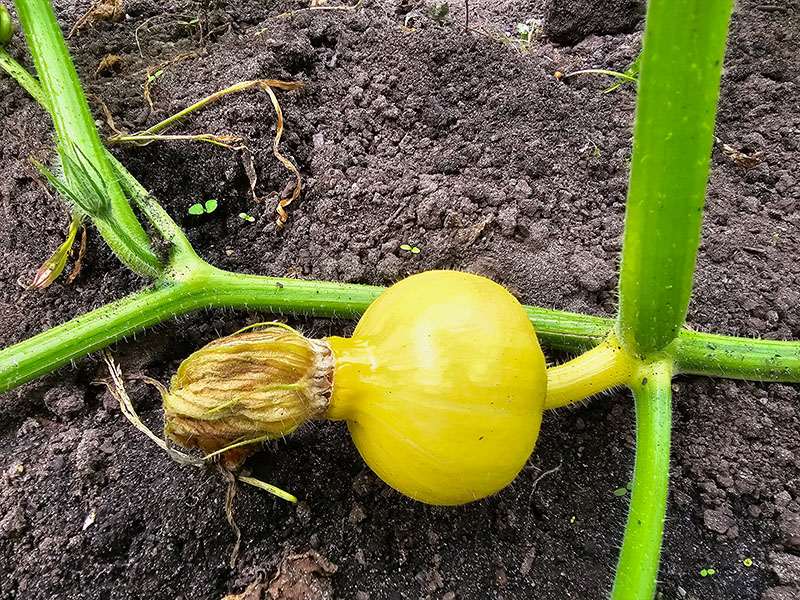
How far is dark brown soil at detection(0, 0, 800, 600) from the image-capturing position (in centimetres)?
150

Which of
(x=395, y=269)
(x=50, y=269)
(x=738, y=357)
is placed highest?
(x=50, y=269)

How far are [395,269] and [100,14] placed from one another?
1605 mm

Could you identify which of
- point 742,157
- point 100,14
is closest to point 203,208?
point 100,14

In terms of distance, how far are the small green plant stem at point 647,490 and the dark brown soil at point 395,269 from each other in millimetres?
248

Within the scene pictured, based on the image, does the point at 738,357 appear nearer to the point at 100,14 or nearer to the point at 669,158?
the point at 669,158

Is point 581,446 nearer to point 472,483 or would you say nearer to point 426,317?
point 472,483

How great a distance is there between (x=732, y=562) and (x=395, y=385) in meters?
0.98

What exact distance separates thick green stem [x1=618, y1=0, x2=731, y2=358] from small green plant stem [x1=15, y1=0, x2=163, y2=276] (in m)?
1.23

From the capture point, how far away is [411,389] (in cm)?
124

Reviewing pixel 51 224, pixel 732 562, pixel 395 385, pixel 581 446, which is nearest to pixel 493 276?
pixel 581 446

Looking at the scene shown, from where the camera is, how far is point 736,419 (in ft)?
5.37

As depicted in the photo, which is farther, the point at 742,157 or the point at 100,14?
the point at 100,14

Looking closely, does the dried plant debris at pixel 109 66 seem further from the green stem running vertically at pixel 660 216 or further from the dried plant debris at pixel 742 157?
the dried plant debris at pixel 742 157

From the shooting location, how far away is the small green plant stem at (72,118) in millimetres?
1646
